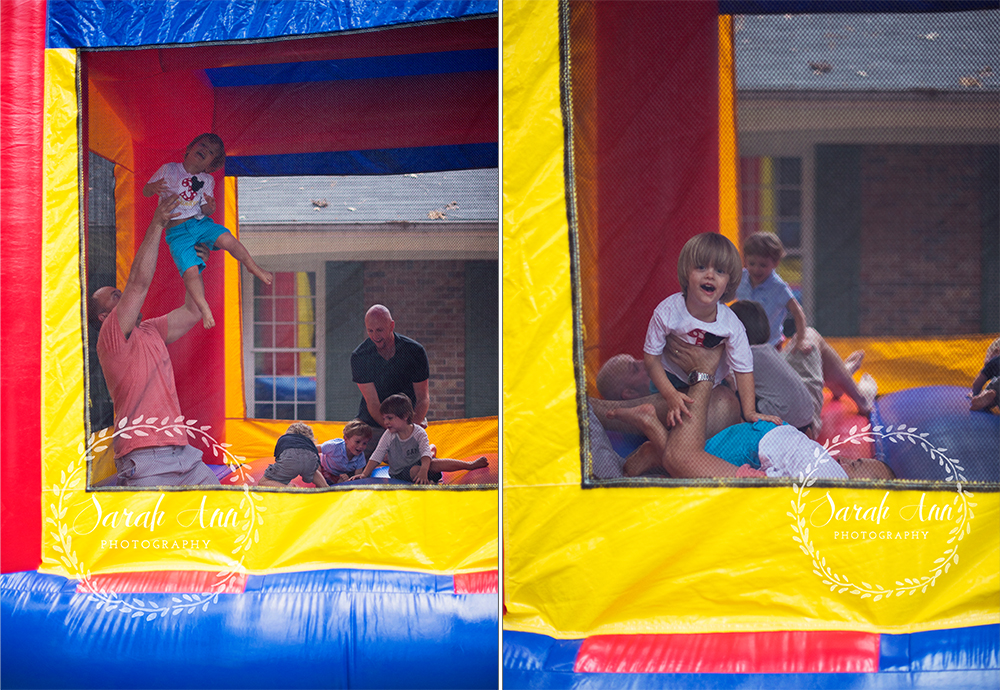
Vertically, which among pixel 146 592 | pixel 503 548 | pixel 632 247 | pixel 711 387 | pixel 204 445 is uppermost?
pixel 632 247

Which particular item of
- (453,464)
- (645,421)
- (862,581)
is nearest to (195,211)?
(453,464)

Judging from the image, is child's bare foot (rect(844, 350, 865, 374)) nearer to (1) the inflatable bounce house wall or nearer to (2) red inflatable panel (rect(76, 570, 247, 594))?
(1) the inflatable bounce house wall

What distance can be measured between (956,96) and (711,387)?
3.58 ft

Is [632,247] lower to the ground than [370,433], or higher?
higher

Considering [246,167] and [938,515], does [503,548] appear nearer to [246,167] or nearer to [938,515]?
[938,515]

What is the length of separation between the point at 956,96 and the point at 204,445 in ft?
8.13

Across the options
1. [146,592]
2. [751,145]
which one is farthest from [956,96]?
[146,592]

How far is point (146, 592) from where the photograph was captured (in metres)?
1.97

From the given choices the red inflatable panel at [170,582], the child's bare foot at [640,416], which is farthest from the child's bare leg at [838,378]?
the red inflatable panel at [170,582]

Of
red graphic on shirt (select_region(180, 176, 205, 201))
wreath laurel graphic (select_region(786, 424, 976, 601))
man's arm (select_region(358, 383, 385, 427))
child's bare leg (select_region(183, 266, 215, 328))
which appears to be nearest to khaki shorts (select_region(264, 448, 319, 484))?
man's arm (select_region(358, 383, 385, 427))

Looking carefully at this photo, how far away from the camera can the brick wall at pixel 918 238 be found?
73.2 inches

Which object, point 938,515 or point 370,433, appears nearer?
point 938,515

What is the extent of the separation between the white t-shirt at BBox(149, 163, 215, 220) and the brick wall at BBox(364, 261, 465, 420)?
22.3 inches

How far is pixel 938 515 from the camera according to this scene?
6.18ft
